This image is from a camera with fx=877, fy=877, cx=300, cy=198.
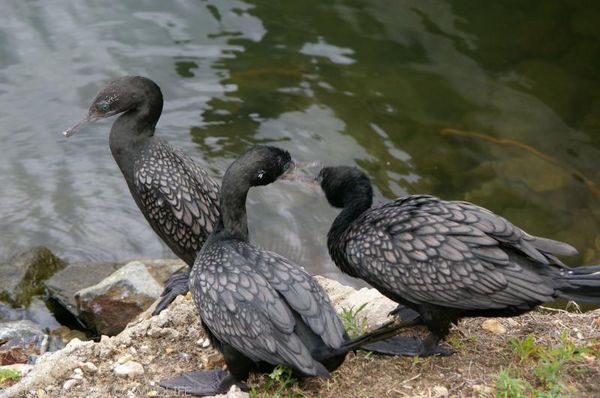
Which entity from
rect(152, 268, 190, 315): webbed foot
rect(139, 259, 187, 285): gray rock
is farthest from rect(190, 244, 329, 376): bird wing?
rect(139, 259, 187, 285): gray rock

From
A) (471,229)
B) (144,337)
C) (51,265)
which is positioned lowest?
(51,265)

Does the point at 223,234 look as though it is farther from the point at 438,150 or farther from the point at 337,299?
the point at 438,150

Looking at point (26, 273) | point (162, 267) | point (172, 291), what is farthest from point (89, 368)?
point (26, 273)

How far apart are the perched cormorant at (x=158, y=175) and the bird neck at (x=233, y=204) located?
3.84ft

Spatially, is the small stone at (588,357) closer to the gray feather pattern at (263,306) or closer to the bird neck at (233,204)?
the gray feather pattern at (263,306)

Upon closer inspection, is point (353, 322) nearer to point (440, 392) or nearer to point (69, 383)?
point (440, 392)

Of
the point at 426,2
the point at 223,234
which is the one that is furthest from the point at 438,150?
the point at 223,234

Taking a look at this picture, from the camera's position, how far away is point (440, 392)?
14.3 ft

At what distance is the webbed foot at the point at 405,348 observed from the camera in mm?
4766

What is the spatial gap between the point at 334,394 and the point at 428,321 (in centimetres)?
→ 67

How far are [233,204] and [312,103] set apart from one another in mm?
Result: 5978

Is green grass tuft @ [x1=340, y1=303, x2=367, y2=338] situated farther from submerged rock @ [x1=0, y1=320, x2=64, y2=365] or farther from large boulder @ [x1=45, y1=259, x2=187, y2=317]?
large boulder @ [x1=45, y1=259, x2=187, y2=317]

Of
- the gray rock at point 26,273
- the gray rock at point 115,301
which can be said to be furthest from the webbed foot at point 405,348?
the gray rock at point 26,273

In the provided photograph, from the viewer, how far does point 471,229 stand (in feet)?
14.9
